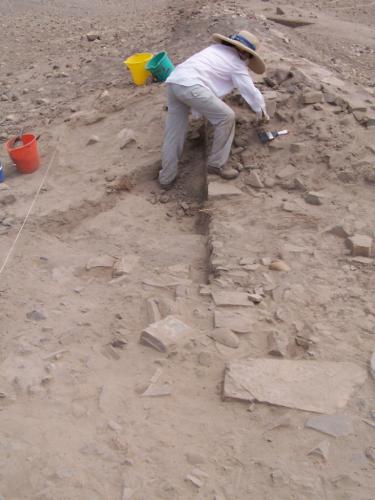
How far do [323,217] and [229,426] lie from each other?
2.29 m

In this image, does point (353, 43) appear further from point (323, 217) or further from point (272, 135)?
point (323, 217)

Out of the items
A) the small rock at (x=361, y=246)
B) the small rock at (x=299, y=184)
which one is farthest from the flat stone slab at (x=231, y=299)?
the small rock at (x=299, y=184)

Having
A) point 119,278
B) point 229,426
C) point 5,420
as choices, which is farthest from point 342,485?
point 119,278

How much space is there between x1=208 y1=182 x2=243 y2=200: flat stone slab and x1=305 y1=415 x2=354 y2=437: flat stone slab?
258cm

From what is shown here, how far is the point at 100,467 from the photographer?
2605 millimetres

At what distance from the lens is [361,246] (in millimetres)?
4008

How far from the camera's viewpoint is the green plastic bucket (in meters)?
6.46

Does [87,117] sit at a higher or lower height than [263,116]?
lower

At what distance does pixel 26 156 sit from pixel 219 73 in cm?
223

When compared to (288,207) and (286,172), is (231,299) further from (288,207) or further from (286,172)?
(286,172)

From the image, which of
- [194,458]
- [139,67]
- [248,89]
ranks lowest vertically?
[194,458]

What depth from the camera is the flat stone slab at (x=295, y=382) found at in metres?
2.92

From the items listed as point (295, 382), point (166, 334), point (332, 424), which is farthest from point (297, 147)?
point (332, 424)

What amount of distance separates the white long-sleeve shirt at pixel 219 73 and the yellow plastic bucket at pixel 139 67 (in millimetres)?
1982
